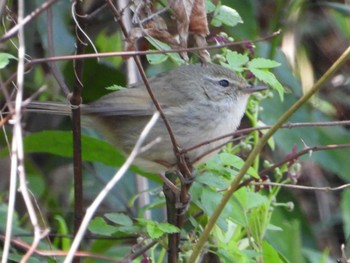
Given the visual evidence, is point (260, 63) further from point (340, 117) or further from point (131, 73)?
point (340, 117)

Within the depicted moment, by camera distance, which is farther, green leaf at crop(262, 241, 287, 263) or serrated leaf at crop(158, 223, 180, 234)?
green leaf at crop(262, 241, 287, 263)

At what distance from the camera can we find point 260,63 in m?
3.20

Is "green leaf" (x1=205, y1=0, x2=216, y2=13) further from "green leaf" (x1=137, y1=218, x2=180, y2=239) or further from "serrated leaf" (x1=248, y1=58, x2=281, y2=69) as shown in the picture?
"green leaf" (x1=137, y1=218, x2=180, y2=239)

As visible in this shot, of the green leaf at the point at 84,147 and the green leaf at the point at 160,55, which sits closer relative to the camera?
the green leaf at the point at 160,55

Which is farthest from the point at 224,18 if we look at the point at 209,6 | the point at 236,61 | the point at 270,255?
the point at 270,255

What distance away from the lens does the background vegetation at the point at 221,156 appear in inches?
129

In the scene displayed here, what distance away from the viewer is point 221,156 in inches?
128

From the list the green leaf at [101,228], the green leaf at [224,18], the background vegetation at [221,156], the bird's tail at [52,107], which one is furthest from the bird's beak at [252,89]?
the green leaf at [101,228]

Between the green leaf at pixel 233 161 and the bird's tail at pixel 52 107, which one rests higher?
the bird's tail at pixel 52 107

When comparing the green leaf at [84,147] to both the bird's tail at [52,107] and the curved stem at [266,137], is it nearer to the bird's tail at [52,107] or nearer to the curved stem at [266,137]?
the bird's tail at [52,107]

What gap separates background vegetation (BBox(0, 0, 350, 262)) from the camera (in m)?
3.27

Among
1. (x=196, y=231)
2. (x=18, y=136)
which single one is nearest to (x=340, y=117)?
(x=196, y=231)

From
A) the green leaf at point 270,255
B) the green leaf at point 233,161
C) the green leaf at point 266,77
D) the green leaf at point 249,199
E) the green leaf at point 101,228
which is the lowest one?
the green leaf at point 270,255

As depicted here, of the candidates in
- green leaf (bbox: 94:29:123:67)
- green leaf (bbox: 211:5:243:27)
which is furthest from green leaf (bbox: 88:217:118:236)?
green leaf (bbox: 94:29:123:67)
